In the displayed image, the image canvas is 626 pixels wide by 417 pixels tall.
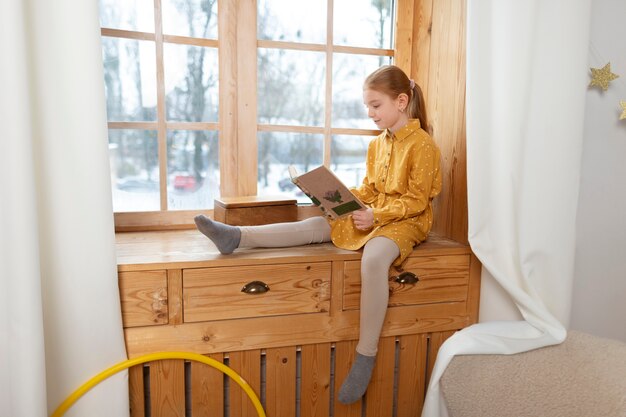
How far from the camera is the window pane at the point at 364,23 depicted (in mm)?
1966

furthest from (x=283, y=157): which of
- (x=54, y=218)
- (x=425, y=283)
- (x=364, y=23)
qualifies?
(x=54, y=218)

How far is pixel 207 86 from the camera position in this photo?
73.1 inches

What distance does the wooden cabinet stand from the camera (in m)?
1.42

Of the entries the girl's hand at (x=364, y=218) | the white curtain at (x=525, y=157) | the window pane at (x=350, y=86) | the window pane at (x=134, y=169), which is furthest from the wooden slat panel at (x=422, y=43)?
the window pane at (x=134, y=169)

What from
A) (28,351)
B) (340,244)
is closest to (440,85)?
(340,244)

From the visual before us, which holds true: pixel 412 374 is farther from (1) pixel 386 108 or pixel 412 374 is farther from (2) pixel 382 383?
(1) pixel 386 108

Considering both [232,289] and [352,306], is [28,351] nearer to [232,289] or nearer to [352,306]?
[232,289]

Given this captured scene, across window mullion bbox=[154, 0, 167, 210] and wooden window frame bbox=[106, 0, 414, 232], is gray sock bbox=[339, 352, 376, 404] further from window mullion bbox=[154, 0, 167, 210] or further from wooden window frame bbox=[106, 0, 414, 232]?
window mullion bbox=[154, 0, 167, 210]

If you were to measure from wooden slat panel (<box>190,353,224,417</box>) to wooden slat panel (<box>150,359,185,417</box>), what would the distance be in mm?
33

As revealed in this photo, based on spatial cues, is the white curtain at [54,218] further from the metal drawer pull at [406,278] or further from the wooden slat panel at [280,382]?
the metal drawer pull at [406,278]

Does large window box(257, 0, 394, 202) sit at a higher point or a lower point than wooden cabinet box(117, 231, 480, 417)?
higher

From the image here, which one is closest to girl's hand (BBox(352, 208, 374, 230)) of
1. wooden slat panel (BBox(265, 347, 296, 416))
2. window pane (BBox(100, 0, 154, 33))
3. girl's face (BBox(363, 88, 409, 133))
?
girl's face (BBox(363, 88, 409, 133))

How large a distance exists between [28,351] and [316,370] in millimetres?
801

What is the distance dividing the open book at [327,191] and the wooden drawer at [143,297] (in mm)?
440
